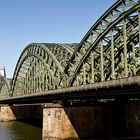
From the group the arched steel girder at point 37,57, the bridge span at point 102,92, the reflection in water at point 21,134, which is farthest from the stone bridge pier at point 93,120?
the arched steel girder at point 37,57

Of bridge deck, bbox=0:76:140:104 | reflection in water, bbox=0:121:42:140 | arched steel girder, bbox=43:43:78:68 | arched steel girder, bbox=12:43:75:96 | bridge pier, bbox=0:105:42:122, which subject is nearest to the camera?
bridge deck, bbox=0:76:140:104

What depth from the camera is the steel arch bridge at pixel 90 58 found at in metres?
45.2

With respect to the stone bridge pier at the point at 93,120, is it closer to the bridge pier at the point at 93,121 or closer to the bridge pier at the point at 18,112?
the bridge pier at the point at 93,121

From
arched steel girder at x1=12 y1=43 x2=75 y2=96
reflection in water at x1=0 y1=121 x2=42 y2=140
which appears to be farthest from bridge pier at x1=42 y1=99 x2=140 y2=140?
arched steel girder at x1=12 y1=43 x2=75 y2=96

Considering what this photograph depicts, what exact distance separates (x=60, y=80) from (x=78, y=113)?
1897 cm

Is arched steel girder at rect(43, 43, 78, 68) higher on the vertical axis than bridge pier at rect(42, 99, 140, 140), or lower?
higher

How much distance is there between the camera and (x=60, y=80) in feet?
230

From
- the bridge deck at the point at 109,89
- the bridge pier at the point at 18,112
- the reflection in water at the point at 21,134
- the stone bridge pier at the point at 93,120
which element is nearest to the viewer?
the bridge deck at the point at 109,89

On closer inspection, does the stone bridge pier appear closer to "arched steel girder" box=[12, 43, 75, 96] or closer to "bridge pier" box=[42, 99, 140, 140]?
"bridge pier" box=[42, 99, 140, 140]

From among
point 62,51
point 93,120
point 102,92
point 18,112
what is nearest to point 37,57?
point 62,51

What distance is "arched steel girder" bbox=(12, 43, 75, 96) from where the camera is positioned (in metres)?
75.4

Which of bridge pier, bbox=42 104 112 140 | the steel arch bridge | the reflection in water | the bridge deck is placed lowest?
the reflection in water

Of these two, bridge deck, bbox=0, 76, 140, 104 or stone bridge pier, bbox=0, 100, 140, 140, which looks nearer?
bridge deck, bbox=0, 76, 140, 104

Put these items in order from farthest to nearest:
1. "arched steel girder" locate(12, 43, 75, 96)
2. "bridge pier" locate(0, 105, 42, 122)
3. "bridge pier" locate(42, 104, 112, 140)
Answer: "bridge pier" locate(0, 105, 42, 122) → "arched steel girder" locate(12, 43, 75, 96) → "bridge pier" locate(42, 104, 112, 140)
